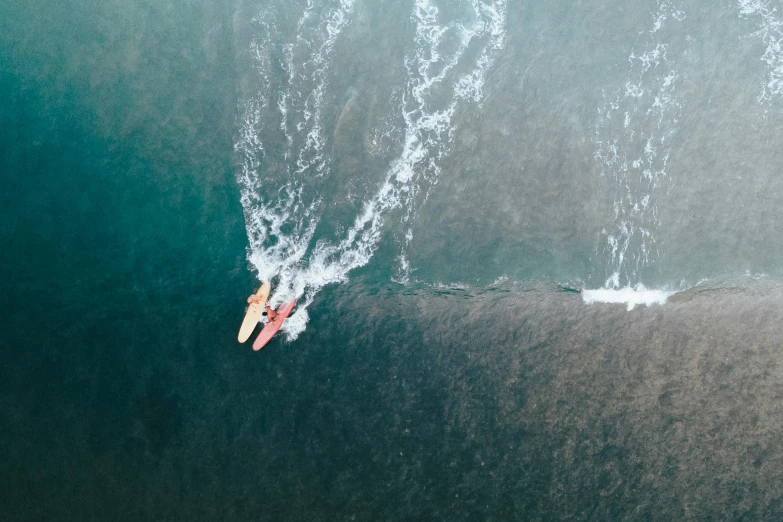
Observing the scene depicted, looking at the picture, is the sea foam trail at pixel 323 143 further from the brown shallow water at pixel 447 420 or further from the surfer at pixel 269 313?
the brown shallow water at pixel 447 420

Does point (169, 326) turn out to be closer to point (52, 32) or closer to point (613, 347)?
point (52, 32)

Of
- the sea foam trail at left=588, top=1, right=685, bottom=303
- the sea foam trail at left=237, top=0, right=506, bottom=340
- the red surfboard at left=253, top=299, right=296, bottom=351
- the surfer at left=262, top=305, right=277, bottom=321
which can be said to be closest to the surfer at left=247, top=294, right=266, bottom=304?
the surfer at left=262, top=305, right=277, bottom=321

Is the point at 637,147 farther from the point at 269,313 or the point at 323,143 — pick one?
the point at 269,313

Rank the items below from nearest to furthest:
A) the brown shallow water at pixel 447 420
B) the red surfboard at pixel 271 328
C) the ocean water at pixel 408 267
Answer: the brown shallow water at pixel 447 420, the ocean water at pixel 408 267, the red surfboard at pixel 271 328

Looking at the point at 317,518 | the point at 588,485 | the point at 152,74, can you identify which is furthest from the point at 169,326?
the point at 588,485

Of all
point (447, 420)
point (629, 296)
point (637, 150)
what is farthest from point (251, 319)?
point (637, 150)

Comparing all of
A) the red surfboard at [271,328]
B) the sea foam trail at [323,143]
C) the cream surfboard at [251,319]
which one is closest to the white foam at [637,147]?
the sea foam trail at [323,143]
